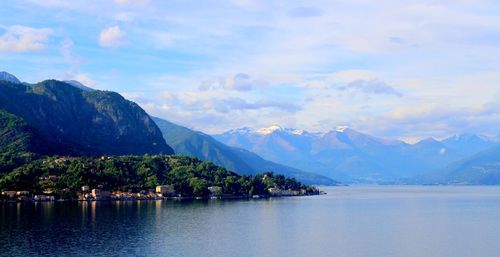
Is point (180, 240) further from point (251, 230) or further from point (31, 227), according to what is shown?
point (31, 227)

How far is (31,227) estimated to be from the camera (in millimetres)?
117250

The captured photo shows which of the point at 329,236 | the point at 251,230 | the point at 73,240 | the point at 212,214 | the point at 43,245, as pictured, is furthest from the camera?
the point at 212,214

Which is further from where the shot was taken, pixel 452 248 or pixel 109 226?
pixel 109 226

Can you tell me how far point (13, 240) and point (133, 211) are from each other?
2548 inches

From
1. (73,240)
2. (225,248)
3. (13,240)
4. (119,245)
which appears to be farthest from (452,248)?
(13,240)

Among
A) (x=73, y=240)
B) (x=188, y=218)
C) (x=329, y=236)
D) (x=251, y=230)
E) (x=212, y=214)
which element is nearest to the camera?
(x=73, y=240)

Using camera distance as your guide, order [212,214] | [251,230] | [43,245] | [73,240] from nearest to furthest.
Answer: [43,245] < [73,240] < [251,230] < [212,214]

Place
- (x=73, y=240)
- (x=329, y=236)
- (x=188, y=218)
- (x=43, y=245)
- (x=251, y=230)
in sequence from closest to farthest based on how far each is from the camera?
(x=43, y=245) → (x=73, y=240) → (x=329, y=236) → (x=251, y=230) → (x=188, y=218)

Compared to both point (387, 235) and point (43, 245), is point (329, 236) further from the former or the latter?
point (43, 245)

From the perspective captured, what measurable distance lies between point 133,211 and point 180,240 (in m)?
61.0

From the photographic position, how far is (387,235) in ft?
386

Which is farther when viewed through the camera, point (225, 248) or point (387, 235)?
point (387, 235)

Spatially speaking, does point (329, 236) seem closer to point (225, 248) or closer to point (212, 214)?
point (225, 248)

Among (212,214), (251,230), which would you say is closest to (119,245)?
(251,230)
